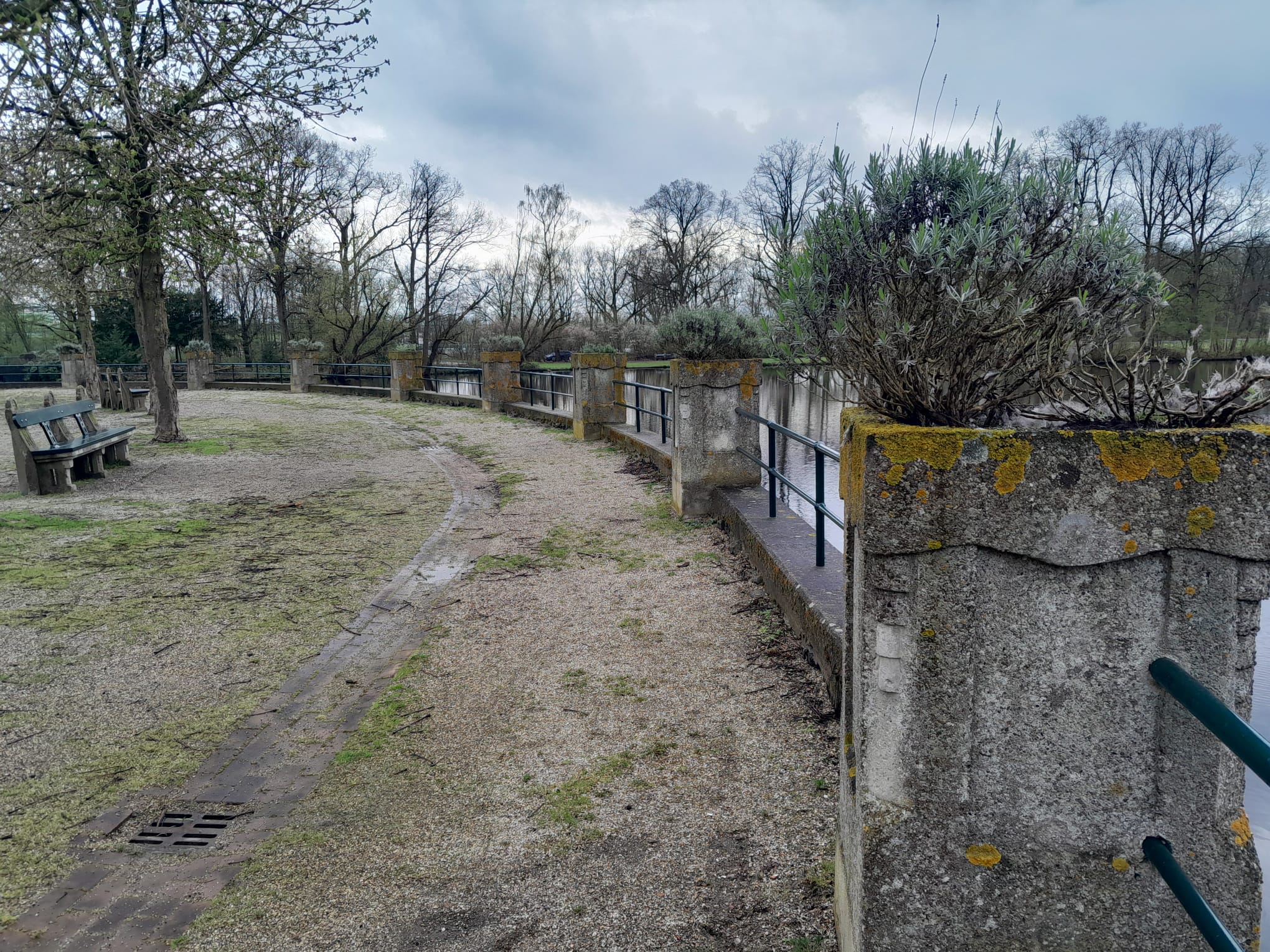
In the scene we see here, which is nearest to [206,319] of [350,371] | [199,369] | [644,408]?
[199,369]

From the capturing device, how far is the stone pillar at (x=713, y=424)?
7.36 metres

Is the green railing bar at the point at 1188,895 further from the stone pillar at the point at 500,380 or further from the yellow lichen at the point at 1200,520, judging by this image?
the stone pillar at the point at 500,380

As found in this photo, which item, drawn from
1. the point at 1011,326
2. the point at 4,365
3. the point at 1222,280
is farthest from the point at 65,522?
the point at 4,365

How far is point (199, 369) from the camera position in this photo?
28.2 metres

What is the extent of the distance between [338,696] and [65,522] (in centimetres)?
535

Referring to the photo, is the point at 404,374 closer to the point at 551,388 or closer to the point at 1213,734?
the point at 551,388

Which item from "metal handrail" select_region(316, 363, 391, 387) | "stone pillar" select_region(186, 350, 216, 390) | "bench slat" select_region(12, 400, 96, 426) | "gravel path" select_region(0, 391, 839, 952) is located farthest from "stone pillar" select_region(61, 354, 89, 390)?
"gravel path" select_region(0, 391, 839, 952)

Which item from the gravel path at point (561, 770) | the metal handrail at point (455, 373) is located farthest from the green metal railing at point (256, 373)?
the gravel path at point (561, 770)

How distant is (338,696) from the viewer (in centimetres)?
431

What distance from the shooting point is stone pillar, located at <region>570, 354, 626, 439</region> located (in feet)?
44.6

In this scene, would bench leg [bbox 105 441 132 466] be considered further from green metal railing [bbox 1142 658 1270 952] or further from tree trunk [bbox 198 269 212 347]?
tree trunk [bbox 198 269 212 347]

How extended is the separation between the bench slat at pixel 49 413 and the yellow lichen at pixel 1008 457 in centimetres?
1051

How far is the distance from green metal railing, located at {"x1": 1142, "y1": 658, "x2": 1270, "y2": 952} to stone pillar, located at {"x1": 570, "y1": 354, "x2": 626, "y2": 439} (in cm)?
1217

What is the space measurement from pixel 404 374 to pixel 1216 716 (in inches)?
905
